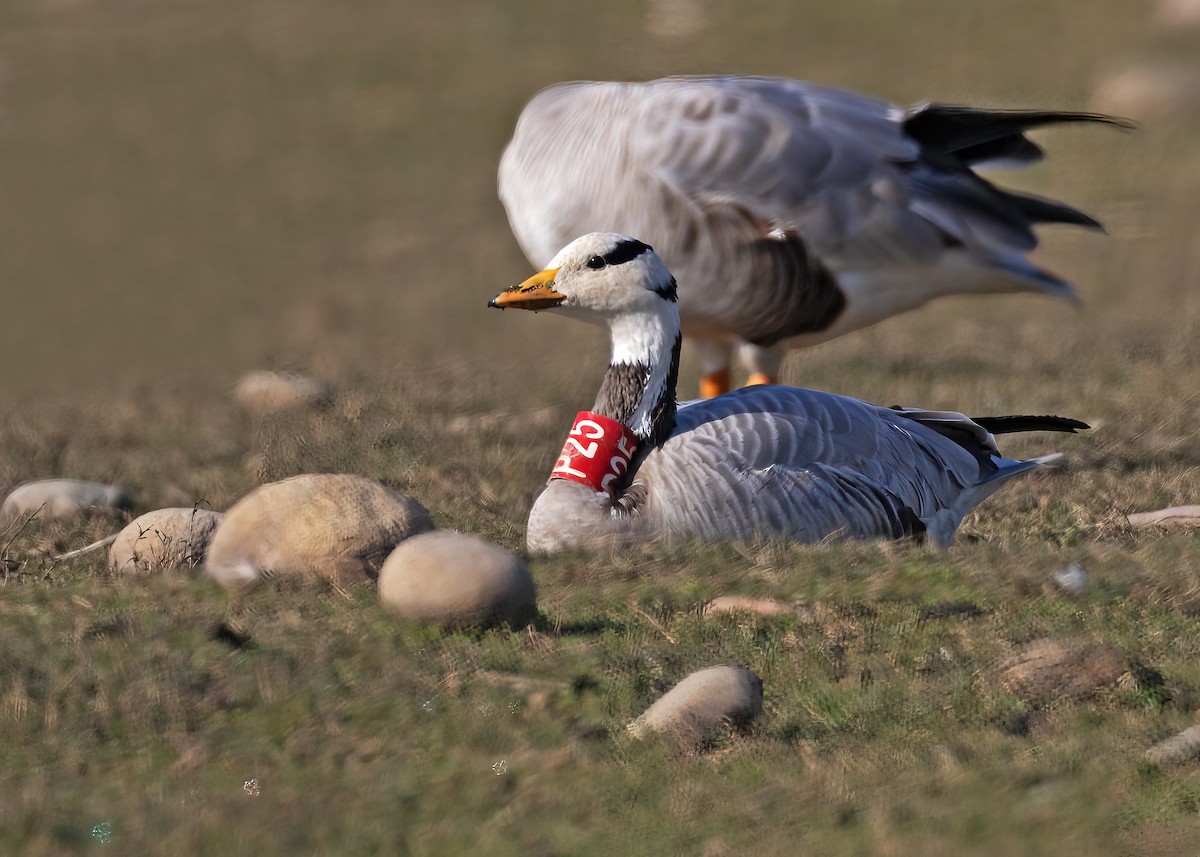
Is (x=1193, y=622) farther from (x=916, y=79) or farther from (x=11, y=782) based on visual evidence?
(x=916, y=79)

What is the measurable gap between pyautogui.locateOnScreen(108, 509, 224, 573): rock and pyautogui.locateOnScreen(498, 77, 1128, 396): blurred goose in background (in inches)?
129

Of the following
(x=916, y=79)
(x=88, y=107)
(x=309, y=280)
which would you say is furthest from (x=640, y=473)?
(x=88, y=107)

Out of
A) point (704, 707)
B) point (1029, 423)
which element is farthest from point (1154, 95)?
point (704, 707)

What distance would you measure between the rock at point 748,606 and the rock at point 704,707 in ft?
2.41

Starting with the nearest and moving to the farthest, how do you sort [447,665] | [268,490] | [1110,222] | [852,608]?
1. [447,665]
2. [852,608]
3. [268,490]
4. [1110,222]

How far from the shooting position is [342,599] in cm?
550

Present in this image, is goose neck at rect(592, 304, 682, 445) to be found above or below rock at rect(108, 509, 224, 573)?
above

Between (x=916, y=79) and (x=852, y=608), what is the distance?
17.4 meters

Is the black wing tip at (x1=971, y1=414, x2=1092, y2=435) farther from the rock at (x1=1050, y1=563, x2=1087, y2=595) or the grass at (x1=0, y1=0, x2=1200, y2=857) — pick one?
the rock at (x1=1050, y1=563, x2=1087, y2=595)

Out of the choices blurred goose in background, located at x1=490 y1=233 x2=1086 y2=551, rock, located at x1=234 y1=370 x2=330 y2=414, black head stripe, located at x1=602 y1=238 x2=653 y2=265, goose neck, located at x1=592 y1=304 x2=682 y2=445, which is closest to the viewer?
blurred goose in background, located at x1=490 y1=233 x2=1086 y2=551

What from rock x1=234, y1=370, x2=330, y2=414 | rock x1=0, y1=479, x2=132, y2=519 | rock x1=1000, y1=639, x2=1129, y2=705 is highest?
rock x1=1000, y1=639, x2=1129, y2=705

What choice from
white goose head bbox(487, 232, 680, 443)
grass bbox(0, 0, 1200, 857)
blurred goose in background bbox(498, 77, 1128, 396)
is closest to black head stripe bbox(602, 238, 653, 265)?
white goose head bbox(487, 232, 680, 443)

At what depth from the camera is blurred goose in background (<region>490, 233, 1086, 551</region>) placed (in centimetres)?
611

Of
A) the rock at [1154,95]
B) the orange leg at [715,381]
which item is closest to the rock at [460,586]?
the orange leg at [715,381]
